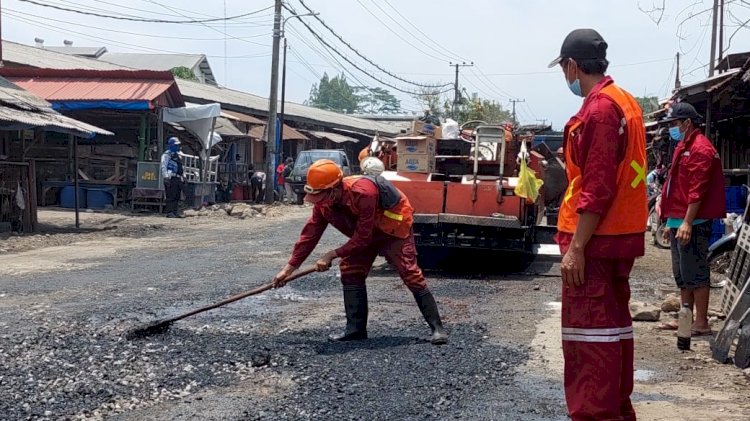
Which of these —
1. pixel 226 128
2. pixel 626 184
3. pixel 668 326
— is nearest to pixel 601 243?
pixel 626 184

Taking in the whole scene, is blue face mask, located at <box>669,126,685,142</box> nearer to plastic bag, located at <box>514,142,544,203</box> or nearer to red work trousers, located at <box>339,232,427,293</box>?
red work trousers, located at <box>339,232,427,293</box>

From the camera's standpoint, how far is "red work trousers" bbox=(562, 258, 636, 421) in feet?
11.1

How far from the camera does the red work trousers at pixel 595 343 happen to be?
3373 millimetres

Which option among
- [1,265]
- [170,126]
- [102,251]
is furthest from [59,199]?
[1,265]

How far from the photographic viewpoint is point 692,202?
20.2 feet

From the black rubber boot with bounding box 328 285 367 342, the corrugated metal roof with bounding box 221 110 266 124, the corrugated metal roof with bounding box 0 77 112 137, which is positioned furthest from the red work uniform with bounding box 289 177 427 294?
the corrugated metal roof with bounding box 221 110 266 124

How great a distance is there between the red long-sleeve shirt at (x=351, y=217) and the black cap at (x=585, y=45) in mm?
2749

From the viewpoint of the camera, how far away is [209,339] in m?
6.36

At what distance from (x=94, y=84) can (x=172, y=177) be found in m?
4.08

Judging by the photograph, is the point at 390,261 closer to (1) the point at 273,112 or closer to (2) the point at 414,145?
(2) the point at 414,145

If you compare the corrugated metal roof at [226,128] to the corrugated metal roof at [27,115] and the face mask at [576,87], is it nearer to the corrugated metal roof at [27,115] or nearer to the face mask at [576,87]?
the corrugated metal roof at [27,115]

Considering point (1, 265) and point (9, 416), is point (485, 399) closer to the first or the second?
point (9, 416)

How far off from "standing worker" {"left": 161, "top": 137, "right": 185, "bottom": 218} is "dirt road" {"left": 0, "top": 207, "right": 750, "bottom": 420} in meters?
9.76

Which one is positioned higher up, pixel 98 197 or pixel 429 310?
pixel 98 197
